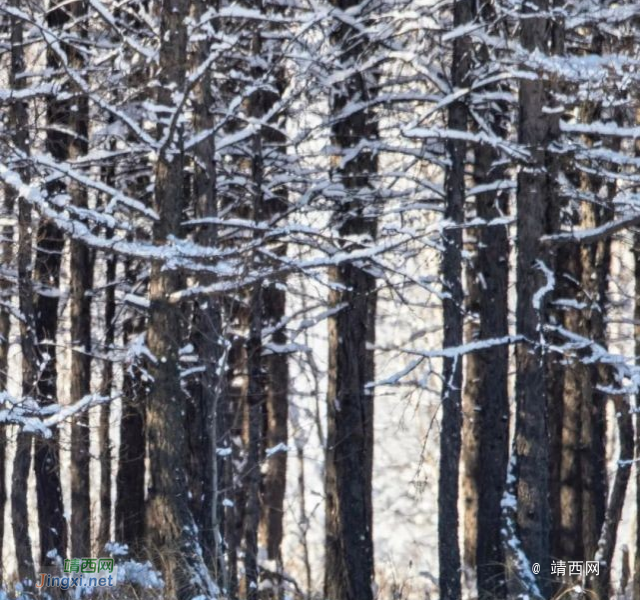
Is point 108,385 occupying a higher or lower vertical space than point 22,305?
lower

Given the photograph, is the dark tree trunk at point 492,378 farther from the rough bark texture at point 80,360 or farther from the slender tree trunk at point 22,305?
Answer: the slender tree trunk at point 22,305

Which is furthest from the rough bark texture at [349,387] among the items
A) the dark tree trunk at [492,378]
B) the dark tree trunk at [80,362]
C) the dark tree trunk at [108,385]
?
the dark tree trunk at [80,362]

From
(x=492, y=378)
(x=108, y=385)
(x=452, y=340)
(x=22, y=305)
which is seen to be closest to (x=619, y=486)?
(x=452, y=340)

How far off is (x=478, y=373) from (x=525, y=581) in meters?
9.44

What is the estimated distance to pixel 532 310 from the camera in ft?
38.5

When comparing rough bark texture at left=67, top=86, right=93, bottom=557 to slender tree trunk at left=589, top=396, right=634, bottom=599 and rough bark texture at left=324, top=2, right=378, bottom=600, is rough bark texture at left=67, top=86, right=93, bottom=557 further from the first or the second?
slender tree trunk at left=589, top=396, right=634, bottom=599

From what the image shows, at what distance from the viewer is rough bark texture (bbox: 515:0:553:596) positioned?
37.8ft

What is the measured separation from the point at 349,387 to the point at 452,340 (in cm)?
177

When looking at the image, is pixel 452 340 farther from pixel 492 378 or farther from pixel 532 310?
pixel 532 310

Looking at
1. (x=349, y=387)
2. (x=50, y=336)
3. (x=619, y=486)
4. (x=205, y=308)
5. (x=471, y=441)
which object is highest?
(x=50, y=336)

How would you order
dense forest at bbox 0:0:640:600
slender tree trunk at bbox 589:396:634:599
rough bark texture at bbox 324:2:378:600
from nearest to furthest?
dense forest at bbox 0:0:640:600 → slender tree trunk at bbox 589:396:634:599 → rough bark texture at bbox 324:2:378:600

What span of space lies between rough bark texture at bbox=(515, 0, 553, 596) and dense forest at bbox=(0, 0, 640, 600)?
2 centimetres

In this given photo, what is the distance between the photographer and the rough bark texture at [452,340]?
1449cm

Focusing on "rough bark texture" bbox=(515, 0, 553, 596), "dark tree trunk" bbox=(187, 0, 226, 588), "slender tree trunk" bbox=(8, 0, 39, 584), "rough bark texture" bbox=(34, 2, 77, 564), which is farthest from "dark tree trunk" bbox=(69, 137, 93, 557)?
"rough bark texture" bbox=(515, 0, 553, 596)
